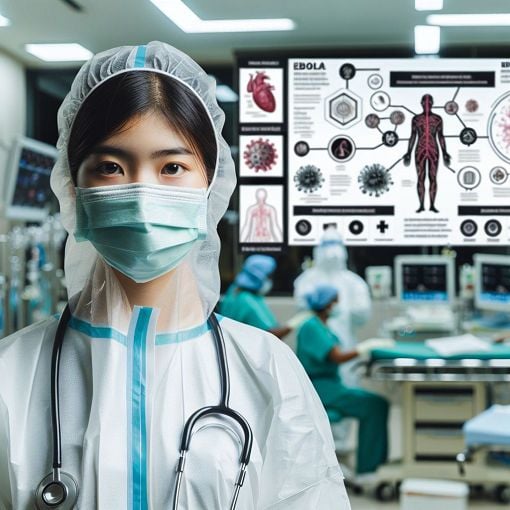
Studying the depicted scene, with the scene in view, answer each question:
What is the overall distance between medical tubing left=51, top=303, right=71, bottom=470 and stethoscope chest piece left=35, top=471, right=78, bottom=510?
0.06 ft

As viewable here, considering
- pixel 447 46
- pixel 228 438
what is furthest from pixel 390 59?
pixel 228 438

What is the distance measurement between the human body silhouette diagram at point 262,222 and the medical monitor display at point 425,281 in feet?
6.73

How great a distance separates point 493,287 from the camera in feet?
13.8

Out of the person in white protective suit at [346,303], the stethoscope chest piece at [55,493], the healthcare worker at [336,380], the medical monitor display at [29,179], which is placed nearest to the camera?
the stethoscope chest piece at [55,493]

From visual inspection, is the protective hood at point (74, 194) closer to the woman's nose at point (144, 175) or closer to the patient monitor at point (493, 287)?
the woman's nose at point (144, 175)

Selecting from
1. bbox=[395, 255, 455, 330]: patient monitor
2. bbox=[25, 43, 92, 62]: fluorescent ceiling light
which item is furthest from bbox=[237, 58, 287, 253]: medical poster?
bbox=[395, 255, 455, 330]: patient monitor

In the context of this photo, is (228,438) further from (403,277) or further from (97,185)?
(403,277)

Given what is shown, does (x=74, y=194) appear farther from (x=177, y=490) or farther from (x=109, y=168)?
(x=177, y=490)

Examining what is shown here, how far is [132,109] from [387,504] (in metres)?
3.03

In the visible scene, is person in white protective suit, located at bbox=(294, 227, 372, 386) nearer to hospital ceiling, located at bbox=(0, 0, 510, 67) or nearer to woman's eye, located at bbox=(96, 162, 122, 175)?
hospital ceiling, located at bbox=(0, 0, 510, 67)

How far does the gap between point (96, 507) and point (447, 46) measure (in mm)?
1245

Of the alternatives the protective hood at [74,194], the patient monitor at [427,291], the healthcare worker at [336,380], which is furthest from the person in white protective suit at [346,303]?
the protective hood at [74,194]

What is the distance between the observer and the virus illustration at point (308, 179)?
185cm

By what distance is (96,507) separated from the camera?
3.56 ft
